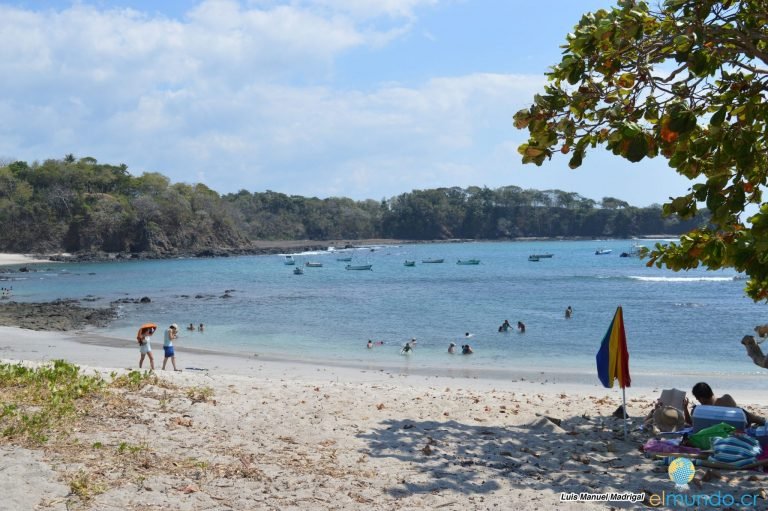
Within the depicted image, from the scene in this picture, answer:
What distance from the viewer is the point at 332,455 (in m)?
7.77

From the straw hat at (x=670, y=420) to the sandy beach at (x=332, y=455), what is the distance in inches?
15.8

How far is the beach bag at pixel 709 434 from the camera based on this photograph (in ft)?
25.9

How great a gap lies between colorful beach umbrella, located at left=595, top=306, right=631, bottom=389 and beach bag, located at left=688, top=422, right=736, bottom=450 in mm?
1230

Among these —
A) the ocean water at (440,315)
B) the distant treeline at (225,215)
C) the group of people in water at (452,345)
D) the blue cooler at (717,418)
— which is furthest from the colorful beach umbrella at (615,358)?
the distant treeline at (225,215)

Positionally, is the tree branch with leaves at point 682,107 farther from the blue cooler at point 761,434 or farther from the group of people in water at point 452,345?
the group of people in water at point 452,345

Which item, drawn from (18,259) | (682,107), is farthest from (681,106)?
(18,259)

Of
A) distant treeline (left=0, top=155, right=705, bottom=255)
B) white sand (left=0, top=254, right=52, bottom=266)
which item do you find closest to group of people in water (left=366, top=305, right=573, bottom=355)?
distant treeline (left=0, top=155, right=705, bottom=255)

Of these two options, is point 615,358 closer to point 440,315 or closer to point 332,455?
point 332,455

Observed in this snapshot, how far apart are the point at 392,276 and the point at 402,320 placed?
121 ft

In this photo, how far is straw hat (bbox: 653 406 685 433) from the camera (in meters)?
9.35

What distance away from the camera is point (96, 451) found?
23.3 feet

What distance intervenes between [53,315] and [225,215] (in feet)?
322

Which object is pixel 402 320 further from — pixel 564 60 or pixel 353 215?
pixel 353 215

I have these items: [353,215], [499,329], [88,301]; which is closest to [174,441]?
[499,329]
